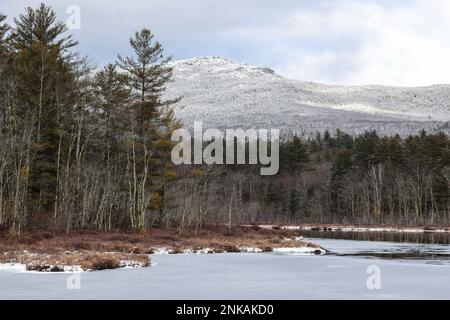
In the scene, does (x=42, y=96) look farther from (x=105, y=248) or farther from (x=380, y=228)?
(x=380, y=228)

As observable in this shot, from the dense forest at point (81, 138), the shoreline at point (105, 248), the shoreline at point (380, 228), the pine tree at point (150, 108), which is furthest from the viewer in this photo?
the shoreline at point (380, 228)

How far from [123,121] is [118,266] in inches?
834

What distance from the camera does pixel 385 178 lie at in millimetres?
100000

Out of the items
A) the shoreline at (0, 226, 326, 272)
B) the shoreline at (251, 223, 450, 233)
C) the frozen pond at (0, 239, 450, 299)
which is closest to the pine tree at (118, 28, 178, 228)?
the shoreline at (0, 226, 326, 272)

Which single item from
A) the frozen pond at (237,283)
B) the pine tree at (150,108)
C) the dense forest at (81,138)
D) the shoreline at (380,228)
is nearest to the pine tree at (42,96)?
the dense forest at (81,138)

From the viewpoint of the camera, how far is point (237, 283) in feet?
50.4

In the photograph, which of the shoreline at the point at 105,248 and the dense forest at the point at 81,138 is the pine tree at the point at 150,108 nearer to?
the dense forest at the point at 81,138

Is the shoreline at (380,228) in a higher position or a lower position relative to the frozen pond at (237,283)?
lower

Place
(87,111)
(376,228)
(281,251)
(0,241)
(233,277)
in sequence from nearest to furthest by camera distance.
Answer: (233,277)
(0,241)
(281,251)
(87,111)
(376,228)

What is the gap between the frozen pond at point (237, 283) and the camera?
42.1 ft

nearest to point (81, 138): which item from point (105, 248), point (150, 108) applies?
point (150, 108)

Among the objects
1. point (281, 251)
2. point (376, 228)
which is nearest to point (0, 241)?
point (281, 251)

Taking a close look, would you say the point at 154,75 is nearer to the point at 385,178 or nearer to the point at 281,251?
the point at 281,251
